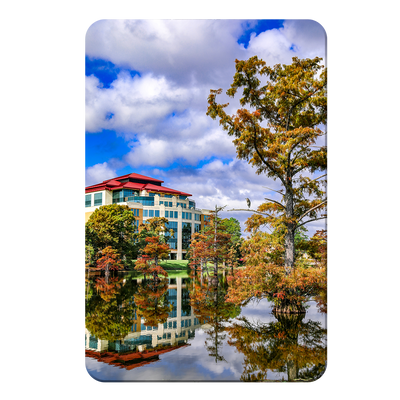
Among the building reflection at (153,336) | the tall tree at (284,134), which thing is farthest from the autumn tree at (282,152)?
the building reflection at (153,336)

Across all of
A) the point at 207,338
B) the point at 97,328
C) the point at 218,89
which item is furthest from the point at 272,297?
the point at 218,89

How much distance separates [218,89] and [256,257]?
2.98m

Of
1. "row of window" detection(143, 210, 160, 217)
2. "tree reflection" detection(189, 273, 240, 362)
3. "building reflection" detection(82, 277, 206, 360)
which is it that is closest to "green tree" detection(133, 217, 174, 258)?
"row of window" detection(143, 210, 160, 217)

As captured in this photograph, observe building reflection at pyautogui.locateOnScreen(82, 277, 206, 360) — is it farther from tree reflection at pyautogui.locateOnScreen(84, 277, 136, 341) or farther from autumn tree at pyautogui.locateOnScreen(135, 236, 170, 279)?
autumn tree at pyautogui.locateOnScreen(135, 236, 170, 279)

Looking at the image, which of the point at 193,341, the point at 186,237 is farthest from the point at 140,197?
the point at 186,237

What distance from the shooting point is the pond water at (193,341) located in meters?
2.75

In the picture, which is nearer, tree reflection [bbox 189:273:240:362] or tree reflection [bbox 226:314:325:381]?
tree reflection [bbox 226:314:325:381]

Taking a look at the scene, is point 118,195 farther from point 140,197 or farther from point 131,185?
point 140,197

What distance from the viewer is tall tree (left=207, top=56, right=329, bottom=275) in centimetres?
433

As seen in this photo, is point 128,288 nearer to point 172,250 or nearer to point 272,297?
point 172,250

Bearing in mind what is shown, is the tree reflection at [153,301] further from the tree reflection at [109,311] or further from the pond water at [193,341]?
the tree reflection at [109,311]

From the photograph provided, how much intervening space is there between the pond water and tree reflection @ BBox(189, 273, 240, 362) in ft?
0.06

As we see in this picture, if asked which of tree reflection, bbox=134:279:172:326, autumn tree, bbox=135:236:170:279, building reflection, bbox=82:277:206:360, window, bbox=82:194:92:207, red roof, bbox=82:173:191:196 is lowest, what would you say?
tree reflection, bbox=134:279:172:326
